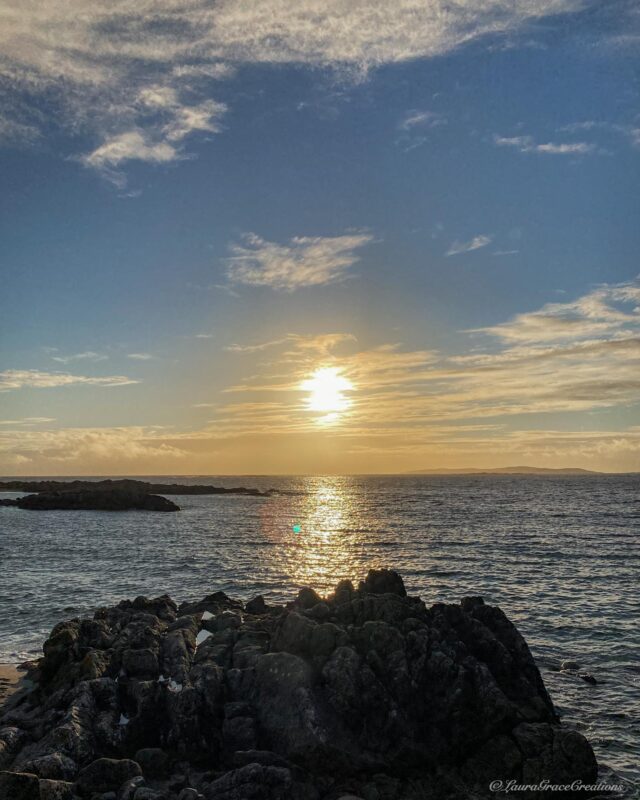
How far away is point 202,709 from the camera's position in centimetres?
1836

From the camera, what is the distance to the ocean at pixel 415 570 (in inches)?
1032

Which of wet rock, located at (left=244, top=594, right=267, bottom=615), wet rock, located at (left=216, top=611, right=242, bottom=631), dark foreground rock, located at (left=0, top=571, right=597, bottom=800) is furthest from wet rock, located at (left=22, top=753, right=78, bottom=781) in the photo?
wet rock, located at (left=244, top=594, right=267, bottom=615)

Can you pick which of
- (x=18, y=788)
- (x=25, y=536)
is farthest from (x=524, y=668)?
(x=25, y=536)

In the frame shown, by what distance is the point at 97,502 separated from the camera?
129 metres

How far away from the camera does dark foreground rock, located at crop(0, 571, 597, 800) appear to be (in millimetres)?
15836

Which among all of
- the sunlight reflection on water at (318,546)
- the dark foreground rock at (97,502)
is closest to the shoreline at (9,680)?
the sunlight reflection on water at (318,546)

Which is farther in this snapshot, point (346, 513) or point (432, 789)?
point (346, 513)

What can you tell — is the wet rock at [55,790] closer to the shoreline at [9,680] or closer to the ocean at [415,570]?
the shoreline at [9,680]

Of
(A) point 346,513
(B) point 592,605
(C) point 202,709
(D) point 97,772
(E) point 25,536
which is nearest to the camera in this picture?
(D) point 97,772

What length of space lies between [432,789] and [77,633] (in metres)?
17.4

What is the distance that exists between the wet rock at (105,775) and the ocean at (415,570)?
14065 millimetres

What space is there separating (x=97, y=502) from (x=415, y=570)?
96.8 m

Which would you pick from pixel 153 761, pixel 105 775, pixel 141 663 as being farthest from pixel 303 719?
pixel 141 663

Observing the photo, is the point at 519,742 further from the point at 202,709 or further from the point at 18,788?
the point at 18,788
